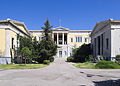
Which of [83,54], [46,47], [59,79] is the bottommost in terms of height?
[59,79]

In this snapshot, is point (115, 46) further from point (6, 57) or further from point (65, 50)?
point (65, 50)

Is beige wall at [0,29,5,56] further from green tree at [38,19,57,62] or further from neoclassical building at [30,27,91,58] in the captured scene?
neoclassical building at [30,27,91,58]

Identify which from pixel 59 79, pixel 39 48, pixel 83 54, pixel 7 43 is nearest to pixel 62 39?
pixel 83 54

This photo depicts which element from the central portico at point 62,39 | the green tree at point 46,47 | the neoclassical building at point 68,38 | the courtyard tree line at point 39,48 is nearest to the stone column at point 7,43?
the courtyard tree line at point 39,48

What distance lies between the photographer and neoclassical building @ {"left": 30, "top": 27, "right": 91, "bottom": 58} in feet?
198

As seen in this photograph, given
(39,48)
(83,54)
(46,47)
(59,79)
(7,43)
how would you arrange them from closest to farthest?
(59,79) < (7,43) < (39,48) < (46,47) < (83,54)

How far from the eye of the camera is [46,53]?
2994cm

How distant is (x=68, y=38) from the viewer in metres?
61.4

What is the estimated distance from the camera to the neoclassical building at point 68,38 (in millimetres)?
60375

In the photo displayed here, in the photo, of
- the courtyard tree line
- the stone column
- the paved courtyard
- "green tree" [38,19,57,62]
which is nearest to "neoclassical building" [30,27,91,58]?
"green tree" [38,19,57,62]

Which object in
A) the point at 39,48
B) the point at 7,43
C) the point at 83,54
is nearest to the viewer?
the point at 7,43

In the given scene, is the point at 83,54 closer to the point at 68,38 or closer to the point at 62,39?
the point at 68,38

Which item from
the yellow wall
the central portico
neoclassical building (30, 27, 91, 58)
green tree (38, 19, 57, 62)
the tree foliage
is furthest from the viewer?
the central portico

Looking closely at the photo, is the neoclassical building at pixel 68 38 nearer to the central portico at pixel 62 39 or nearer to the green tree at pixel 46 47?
the central portico at pixel 62 39
